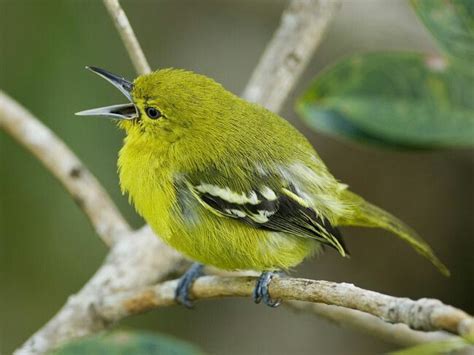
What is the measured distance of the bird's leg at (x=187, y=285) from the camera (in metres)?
2.79

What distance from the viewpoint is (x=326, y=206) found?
2.82 meters

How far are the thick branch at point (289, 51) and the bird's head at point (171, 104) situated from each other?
59cm

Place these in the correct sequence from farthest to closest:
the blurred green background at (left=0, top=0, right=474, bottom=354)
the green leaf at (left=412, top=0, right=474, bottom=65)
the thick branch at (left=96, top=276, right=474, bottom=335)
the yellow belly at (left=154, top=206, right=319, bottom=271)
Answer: the blurred green background at (left=0, top=0, right=474, bottom=354), the yellow belly at (left=154, top=206, right=319, bottom=271), the green leaf at (left=412, top=0, right=474, bottom=65), the thick branch at (left=96, top=276, right=474, bottom=335)

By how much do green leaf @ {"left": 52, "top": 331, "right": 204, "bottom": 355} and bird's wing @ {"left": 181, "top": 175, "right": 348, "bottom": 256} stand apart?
0.80 metres

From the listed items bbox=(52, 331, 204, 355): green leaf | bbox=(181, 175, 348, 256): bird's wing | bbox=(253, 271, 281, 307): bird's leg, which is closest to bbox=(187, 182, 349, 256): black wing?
bbox=(181, 175, 348, 256): bird's wing

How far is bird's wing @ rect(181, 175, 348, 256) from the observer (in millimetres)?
2656

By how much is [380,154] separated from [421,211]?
16.5 inches

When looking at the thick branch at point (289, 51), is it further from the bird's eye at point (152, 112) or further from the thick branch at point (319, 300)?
the thick branch at point (319, 300)

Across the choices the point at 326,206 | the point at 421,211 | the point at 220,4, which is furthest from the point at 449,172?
the point at 326,206

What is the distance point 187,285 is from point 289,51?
1109 millimetres

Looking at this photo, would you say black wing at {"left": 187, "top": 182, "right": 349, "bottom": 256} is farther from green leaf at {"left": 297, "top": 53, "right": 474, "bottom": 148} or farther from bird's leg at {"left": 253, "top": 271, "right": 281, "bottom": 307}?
green leaf at {"left": 297, "top": 53, "right": 474, "bottom": 148}

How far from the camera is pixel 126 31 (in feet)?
8.68

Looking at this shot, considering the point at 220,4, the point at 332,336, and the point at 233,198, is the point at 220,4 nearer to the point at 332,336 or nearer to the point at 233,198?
the point at 332,336

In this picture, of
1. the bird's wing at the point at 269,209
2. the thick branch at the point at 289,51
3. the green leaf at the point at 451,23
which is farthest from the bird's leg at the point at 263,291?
the thick branch at the point at 289,51
